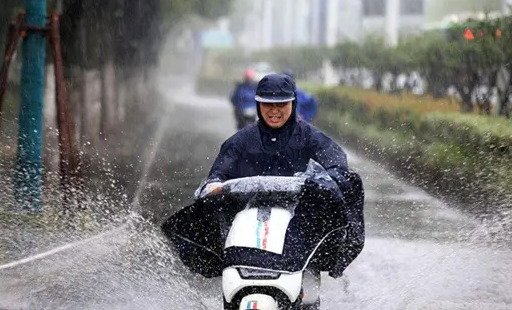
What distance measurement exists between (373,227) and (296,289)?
666 centimetres

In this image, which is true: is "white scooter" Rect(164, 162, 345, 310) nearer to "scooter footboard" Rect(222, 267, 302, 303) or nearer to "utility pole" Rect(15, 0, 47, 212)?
"scooter footboard" Rect(222, 267, 302, 303)

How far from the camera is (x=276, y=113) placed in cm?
517

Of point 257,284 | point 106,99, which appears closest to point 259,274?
point 257,284

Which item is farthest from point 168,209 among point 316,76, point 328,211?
point 316,76

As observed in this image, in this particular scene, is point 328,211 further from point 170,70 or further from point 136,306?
point 170,70

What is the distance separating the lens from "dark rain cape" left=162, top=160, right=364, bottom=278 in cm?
465

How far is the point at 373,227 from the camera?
11203 millimetres

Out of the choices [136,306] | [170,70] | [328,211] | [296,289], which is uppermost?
[328,211]

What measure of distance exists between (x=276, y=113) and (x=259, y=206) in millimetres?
597

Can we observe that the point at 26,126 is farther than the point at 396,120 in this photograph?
No

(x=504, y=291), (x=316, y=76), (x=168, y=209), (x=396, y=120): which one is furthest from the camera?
(x=316, y=76)

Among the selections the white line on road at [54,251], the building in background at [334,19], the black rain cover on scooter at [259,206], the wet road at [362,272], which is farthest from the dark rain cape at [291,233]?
the building in background at [334,19]

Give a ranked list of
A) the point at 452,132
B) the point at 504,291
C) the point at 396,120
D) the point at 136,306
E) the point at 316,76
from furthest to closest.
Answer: the point at 316,76 < the point at 396,120 < the point at 452,132 < the point at 504,291 < the point at 136,306

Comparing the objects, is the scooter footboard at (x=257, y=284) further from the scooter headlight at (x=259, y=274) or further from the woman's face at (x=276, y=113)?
the woman's face at (x=276, y=113)
